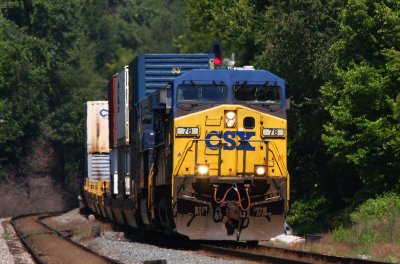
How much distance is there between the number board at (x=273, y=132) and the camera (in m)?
22.0

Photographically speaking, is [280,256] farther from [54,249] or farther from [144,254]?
[54,249]

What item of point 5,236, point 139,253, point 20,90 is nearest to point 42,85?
point 20,90

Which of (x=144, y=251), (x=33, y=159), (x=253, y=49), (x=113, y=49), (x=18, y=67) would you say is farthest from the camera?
(x=113, y=49)

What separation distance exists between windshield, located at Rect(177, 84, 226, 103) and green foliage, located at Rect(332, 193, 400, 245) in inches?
193

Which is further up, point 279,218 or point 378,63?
point 378,63

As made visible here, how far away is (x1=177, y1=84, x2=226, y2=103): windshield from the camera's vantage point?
2214cm

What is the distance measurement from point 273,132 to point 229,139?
96 cm

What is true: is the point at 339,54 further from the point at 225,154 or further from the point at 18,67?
the point at 18,67

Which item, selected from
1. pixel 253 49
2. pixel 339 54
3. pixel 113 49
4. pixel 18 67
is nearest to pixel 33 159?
pixel 18 67

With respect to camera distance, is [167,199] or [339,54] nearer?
[167,199]

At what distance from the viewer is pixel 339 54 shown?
36031 mm

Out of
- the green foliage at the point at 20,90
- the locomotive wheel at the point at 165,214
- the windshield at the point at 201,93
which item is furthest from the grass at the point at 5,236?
the green foliage at the point at 20,90

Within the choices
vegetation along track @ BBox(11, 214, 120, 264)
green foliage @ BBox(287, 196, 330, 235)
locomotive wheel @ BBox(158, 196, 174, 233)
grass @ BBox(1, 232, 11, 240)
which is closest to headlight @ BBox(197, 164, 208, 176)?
locomotive wheel @ BBox(158, 196, 174, 233)

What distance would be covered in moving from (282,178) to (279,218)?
2.84 ft
